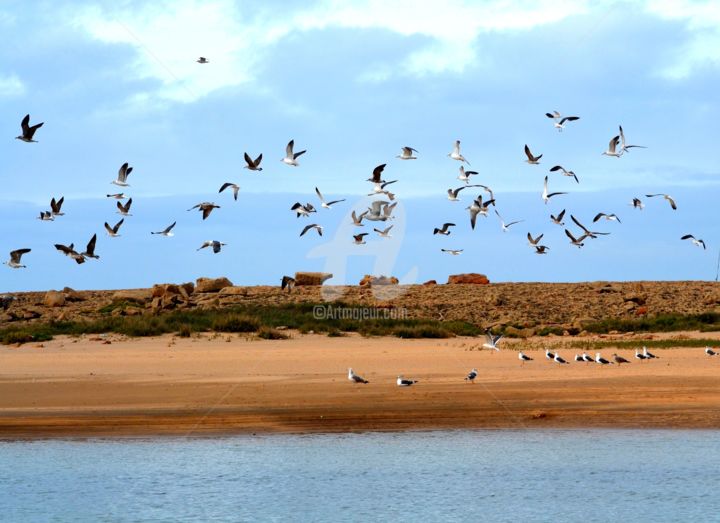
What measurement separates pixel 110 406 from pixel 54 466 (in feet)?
11.7

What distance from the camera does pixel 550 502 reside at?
13.6 metres

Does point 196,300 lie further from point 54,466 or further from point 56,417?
point 54,466

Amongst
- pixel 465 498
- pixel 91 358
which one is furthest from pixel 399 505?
pixel 91 358

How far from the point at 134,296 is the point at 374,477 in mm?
23007

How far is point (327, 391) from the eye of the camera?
19.8m

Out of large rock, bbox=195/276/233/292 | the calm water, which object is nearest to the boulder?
large rock, bbox=195/276/233/292

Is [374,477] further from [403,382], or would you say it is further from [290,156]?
[290,156]

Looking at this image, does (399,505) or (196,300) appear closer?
(399,505)

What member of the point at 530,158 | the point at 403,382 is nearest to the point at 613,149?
the point at 530,158

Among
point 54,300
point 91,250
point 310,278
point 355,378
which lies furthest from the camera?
point 310,278

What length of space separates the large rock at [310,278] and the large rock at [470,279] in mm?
4824

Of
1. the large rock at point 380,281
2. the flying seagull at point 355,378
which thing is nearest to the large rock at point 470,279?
the large rock at point 380,281

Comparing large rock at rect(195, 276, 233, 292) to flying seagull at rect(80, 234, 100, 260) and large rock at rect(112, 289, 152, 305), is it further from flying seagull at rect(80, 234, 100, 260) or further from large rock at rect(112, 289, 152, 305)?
flying seagull at rect(80, 234, 100, 260)

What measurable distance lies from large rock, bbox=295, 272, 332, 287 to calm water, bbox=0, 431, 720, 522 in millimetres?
23434
